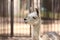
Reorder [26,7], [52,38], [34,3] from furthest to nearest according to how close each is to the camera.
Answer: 1. [26,7]
2. [34,3]
3. [52,38]

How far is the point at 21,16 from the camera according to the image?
700 centimetres

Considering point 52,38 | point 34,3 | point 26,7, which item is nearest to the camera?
point 52,38

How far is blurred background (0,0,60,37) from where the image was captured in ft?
21.6

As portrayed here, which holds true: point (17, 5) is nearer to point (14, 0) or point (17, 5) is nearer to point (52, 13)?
point (14, 0)

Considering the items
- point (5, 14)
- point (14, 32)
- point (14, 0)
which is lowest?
point (14, 32)

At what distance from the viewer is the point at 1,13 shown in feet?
22.4

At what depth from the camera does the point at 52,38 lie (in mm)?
3404

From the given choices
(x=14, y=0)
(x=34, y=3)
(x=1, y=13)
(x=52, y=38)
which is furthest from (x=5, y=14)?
(x=52, y=38)

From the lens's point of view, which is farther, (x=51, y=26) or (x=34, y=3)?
(x=51, y=26)

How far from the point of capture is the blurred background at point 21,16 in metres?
6.57

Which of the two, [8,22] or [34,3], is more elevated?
[34,3]

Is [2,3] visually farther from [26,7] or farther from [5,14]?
[26,7]

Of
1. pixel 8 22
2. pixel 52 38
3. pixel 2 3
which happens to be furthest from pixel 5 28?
pixel 52 38

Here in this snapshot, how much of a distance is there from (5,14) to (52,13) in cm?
175
